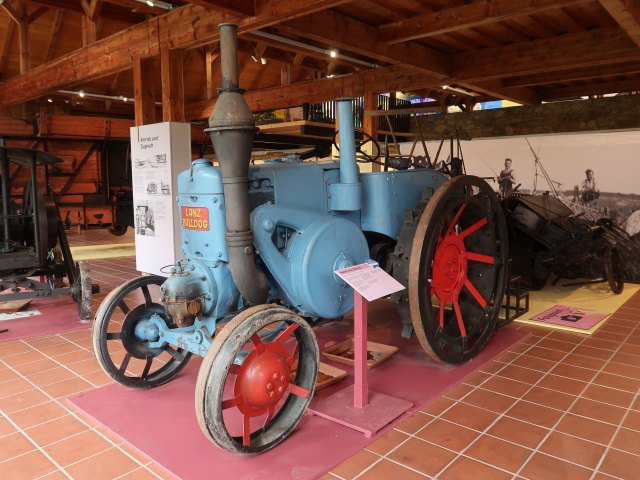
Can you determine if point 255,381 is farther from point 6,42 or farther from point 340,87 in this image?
point 6,42

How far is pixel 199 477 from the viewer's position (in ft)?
7.23

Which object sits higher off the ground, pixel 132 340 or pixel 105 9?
pixel 105 9

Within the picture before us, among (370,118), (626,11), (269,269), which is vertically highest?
(626,11)

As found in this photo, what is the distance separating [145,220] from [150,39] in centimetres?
223

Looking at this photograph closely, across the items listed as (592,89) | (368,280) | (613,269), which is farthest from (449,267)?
(592,89)

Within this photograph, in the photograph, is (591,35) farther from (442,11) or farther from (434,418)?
(434,418)

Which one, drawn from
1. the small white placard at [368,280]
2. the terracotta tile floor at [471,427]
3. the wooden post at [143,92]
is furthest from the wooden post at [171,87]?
the small white placard at [368,280]

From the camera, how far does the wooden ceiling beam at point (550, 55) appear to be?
19.7 feet

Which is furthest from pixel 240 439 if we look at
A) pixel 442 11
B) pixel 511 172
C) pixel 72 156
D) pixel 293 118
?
pixel 293 118

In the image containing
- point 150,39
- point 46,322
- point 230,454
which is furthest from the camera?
point 150,39

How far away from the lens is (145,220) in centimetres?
620

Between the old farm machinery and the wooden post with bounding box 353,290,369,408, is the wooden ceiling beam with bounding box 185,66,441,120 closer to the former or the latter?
the old farm machinery

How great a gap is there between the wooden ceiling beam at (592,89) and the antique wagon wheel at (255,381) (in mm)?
9438

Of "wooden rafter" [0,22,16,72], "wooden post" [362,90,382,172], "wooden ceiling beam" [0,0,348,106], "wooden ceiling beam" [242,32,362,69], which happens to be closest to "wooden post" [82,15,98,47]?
"wooden ceiling beam" [0,0,348,106]
